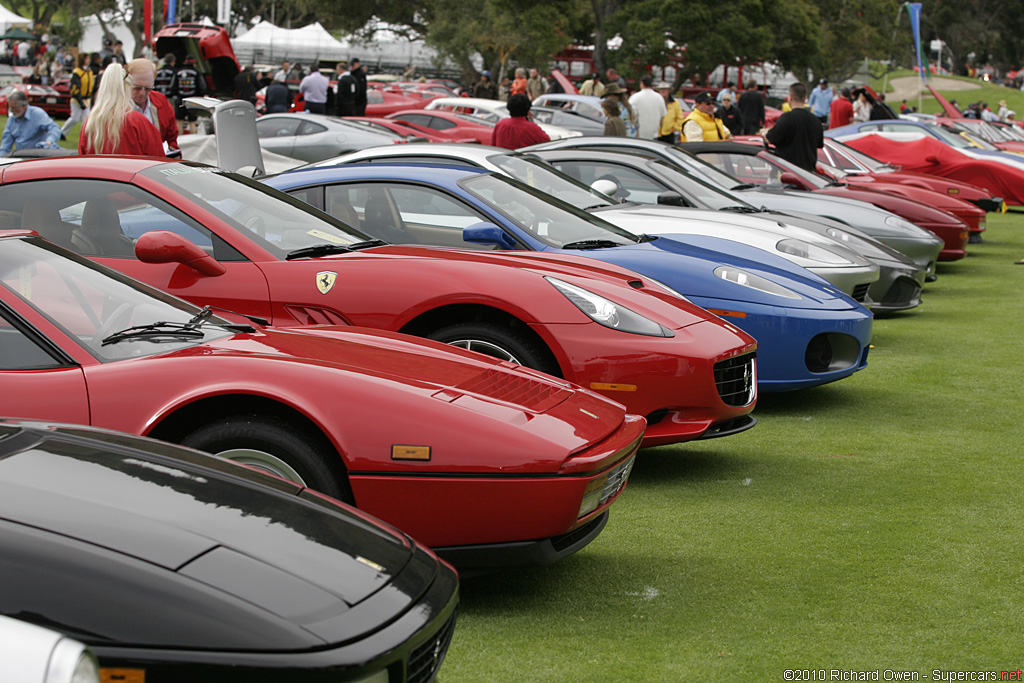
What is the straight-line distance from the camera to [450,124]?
23.2m

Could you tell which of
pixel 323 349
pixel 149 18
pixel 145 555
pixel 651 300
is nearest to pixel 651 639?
pixel 323 349

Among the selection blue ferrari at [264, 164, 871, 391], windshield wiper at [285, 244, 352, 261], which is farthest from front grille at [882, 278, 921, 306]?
windshield wiper at [285, 244, 352, 261]

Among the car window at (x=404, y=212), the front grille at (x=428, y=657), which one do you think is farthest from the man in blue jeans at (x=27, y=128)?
the front grille at (x=428, y=657)

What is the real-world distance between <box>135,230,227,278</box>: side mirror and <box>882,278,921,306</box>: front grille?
240 inches

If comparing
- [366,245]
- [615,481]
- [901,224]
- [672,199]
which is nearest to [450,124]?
[901,224]

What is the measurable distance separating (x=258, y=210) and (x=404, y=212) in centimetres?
115

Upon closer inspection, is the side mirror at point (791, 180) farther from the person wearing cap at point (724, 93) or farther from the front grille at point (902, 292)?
the person wearing cap at point (724, 93)

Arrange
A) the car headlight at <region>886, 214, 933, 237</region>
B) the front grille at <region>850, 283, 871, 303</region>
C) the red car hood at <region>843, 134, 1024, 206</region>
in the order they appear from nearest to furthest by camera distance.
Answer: the front grille at <region>850, 283, 871, 303</region> → the car headlight at <region>886, 214, 933, 237</region> → the red car hood at <region>843, 134, 1024, 206</region>

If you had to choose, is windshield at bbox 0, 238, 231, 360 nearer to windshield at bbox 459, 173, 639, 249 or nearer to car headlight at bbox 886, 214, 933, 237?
windshield at bbox 459, 173, 639, 249

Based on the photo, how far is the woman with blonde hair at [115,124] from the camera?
734 cm

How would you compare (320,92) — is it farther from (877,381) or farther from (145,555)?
(145,555)

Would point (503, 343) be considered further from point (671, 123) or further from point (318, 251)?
point (671, 123)

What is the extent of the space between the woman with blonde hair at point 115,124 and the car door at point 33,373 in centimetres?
430

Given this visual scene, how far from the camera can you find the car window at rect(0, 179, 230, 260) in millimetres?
4906
